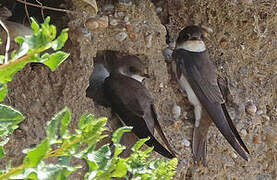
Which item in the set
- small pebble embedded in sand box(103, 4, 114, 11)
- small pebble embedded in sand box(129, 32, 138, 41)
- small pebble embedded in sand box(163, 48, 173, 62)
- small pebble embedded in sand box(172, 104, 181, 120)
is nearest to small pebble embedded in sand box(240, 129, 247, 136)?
small pebble embedded in sand box(172, 104, 181, 120)

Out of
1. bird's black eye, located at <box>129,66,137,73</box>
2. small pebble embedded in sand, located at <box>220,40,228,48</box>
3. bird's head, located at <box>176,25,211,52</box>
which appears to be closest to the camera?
bird's black eye, located at <box>129,66,137,73</box>

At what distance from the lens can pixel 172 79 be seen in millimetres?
2445

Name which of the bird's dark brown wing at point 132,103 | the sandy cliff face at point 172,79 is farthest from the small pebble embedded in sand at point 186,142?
the bird's dark brown wing at point 132,103

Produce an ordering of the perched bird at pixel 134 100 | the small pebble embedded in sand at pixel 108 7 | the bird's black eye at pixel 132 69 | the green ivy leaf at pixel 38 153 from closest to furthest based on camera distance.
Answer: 1. the green ivy leaf at pixel 38 153
2. the perched bird at pixel 134 100
3. the small pebble embedded in sand at pixel 108 7
4. the bird's black eye at pixel 132 69

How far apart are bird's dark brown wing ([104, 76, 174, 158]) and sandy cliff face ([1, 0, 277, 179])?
59 millimetres

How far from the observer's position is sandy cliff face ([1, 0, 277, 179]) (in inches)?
72.1

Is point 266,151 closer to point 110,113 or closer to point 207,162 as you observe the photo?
point 207,162

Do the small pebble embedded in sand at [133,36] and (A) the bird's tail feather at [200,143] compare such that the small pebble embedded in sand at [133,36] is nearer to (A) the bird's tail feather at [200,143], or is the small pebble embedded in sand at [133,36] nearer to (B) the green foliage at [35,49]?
(A) the bird's tail feather at [200,143]

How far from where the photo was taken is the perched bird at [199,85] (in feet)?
7.63

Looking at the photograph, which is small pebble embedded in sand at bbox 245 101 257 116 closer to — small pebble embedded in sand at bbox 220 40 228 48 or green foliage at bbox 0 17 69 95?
small pebble embedded in sand at bbox 220 40 228 48

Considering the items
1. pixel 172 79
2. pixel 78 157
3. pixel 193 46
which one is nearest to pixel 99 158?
pixel 78 157

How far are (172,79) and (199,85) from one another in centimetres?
12

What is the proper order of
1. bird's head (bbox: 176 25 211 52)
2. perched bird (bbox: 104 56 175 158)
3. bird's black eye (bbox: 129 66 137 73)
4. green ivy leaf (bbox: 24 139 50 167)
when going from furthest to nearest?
bird's head (bbox: 176 25 211 52), bird's black eye (bbox: 129 66 137 73), perched bird (bbox: 104 56 175 158), green ivy leaf (bbox: 24 139 50 167)

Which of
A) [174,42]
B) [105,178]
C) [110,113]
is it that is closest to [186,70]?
[174,42]
